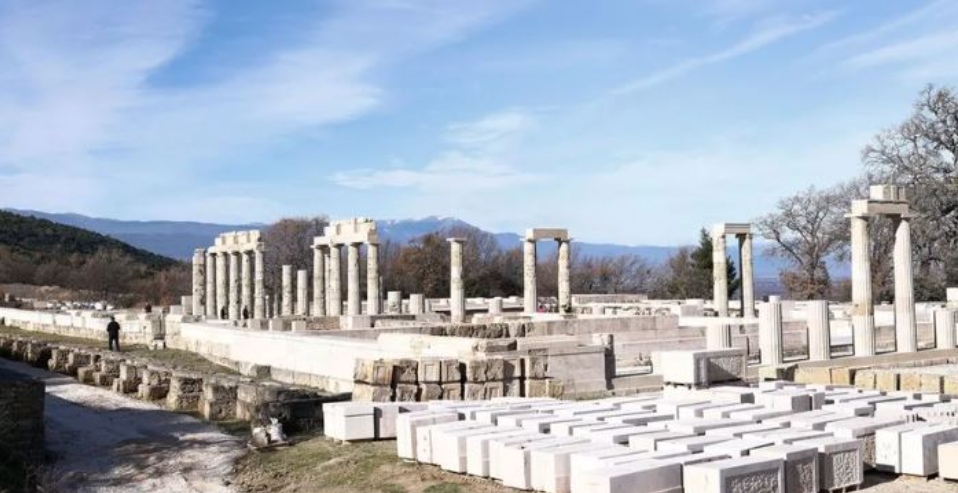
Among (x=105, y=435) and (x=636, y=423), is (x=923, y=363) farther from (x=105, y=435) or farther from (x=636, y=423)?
(x=105, y=435)

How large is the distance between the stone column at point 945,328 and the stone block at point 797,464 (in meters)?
18.2

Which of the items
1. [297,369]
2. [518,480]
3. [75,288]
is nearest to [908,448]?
[518,480]

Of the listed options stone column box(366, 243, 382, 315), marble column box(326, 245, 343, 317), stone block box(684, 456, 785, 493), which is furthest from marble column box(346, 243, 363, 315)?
stone block box(684, 456, 785, 493)

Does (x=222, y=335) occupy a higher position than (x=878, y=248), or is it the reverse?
(x=878, y=248)

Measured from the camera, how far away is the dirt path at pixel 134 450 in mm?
14094

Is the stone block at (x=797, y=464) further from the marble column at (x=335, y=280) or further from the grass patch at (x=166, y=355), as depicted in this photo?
the marble column at (x=335, y=280)

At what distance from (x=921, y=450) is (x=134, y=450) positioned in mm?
12195

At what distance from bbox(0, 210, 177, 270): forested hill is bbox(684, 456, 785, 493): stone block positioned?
11427 centimetres

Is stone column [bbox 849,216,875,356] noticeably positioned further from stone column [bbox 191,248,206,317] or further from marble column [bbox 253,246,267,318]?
stone column [bbox 191,248,206,317]

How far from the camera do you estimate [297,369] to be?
82.8 ft

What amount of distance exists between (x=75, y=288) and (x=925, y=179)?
77148 millimetres

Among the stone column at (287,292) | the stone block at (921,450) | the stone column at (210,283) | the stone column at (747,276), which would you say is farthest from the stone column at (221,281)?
the stone block at (921,450)

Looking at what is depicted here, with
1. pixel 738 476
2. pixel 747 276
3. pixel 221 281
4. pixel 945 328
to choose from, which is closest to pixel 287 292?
pixel 221 281

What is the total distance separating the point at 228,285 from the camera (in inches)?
2422
